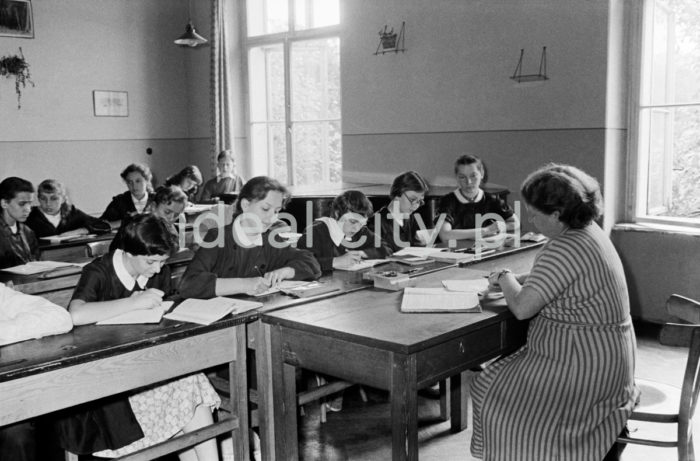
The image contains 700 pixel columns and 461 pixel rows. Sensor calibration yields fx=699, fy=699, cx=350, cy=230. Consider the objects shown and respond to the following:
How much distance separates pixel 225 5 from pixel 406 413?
23.5ft

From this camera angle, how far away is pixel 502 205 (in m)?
4.70

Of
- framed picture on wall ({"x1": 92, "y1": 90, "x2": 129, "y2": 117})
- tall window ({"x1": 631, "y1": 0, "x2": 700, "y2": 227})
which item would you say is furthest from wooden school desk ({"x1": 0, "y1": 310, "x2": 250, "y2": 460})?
framed picture on wall ({"x1": 92, "y1": 90, "x2": 129, "y2": 117})

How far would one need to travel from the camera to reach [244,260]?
3.14 metres

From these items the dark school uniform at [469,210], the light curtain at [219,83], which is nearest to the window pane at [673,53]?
the dark school uniform at [469,210]

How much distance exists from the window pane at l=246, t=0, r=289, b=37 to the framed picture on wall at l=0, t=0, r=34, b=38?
2.40 metres

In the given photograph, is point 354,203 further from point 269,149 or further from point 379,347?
point 269,149

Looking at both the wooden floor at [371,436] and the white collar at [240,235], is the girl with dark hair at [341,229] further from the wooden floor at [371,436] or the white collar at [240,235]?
the wooden floor at [371,436]

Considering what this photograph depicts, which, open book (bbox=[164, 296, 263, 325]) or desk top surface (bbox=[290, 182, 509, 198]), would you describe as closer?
open book (bbox=[164, 296, 263, 325])

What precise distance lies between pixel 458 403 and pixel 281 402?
1151 millimetres

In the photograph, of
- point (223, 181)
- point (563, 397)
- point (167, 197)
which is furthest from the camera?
point (223, 181)

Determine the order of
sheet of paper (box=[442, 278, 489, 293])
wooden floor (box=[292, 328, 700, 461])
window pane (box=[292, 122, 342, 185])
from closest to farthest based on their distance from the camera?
1. sheet of paper (box=[442, 278, 489, 293])
2. wooden floor (box=[292, 328, 700, 461])
3. window pane (box=[292, 122, 342, 185])

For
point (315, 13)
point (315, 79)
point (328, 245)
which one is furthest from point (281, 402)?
point (315, 13)

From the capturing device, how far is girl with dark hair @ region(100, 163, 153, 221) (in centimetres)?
583

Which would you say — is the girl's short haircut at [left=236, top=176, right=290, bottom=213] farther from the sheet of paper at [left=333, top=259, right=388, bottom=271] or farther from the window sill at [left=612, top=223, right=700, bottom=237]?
the window sill at [left=612, top=223, right=700, bottom=237]
